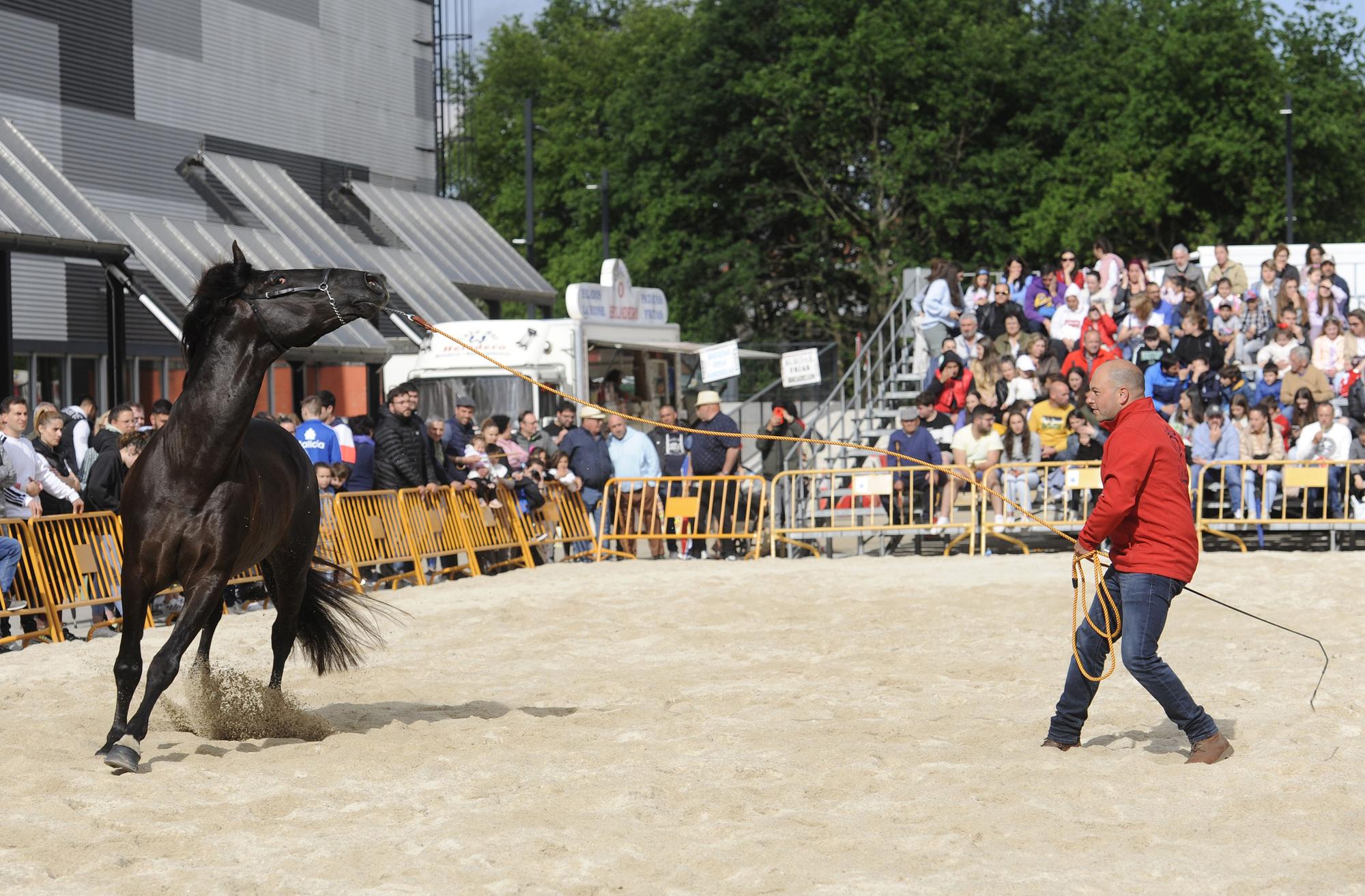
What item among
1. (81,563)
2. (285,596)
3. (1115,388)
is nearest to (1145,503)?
(1115,388)

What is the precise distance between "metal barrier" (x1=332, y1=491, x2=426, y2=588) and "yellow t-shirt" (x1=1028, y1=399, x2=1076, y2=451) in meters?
7.20

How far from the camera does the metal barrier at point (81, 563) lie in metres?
12.2

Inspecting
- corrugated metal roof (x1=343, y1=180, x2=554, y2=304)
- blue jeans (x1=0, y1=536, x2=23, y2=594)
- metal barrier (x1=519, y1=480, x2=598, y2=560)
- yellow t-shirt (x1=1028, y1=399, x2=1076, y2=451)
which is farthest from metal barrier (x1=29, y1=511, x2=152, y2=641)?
corrugated metal roof (x1=343, y1=180, x2=554, y2=304)

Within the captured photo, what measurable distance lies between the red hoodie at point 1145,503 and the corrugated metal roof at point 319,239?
65.2ft

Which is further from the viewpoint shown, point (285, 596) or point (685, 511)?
point (685, 511)

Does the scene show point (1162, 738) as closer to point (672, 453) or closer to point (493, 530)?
point (493, 530)

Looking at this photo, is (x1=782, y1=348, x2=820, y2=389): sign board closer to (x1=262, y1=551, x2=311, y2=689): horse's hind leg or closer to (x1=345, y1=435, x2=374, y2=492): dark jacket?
(x1=345, y1=435, x2=374, y2=492): dark jacket

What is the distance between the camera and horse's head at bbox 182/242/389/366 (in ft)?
24.8

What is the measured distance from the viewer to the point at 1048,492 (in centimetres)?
1770

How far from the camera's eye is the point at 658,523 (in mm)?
18469

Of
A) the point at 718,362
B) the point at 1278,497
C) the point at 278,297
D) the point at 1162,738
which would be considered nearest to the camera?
the point at 278,297

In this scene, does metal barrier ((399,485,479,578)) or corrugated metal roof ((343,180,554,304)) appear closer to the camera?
metal barrier ((399,485,479,578))

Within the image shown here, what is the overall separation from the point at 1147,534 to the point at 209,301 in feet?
14.6

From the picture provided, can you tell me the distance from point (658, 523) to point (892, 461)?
9.42 feet
